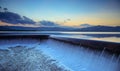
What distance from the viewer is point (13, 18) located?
340 inches

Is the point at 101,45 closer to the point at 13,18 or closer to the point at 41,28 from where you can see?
the point at 13,18

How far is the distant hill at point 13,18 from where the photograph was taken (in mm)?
8356

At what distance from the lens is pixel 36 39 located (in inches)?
238

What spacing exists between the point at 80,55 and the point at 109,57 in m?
0.83

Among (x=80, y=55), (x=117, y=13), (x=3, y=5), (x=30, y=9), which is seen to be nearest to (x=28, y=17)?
(x=30, y=9)

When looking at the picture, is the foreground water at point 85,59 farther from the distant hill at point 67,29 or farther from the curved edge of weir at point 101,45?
the distant hill at point 67,29

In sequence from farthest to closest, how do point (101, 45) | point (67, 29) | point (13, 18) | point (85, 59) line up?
point (67, 29), point (13, 18), point (85, 59), point (101, 45)

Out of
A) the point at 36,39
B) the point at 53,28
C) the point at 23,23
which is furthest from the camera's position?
the point at 53,28

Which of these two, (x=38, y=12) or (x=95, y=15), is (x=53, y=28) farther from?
(x=95, y=15)

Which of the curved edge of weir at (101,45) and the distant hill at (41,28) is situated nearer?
the curved edge of weir at (101,45)

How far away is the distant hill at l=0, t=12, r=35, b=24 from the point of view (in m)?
8.36

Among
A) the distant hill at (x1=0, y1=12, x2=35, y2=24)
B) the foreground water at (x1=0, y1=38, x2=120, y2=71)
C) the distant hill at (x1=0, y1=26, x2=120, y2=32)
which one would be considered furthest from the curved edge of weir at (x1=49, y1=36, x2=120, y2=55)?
the distant hill at (x1=0, y1=26, x2=120, y2=32)

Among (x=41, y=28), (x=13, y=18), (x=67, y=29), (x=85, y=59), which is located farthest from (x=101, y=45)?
(x=41, y=28)

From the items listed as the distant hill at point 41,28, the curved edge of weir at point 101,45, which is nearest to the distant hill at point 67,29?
the distant hill at point 41,28
